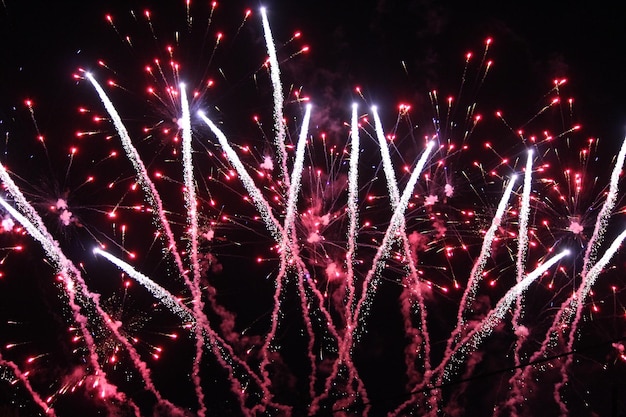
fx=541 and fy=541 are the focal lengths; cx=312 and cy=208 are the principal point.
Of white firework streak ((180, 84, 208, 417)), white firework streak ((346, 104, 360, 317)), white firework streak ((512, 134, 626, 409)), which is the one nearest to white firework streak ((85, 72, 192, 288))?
white firework streak ((180, 84, 208, 417))

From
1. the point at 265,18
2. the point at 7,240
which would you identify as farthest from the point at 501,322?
the point at 7,240

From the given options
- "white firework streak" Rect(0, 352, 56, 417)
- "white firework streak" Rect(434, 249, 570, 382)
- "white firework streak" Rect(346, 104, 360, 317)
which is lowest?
"white firework streak" Rect(0, 352, 56, 417)

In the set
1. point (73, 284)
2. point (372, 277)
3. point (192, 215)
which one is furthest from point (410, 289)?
point (73, 284)

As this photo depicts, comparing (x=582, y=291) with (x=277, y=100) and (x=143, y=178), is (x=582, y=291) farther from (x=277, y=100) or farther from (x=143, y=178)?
(x=143, y=178)

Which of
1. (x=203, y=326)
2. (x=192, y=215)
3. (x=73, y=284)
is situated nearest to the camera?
(x=192, y=215)

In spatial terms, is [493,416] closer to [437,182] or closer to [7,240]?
[437,182]

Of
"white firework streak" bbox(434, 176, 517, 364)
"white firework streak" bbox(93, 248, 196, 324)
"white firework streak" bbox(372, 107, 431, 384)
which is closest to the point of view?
"white firework streak" bbox(372, 107, 431, 384)

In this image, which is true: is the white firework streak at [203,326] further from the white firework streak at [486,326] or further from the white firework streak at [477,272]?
the white firework streak at [477,272]

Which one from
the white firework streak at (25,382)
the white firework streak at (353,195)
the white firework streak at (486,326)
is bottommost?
the white firework streak at (25,382)

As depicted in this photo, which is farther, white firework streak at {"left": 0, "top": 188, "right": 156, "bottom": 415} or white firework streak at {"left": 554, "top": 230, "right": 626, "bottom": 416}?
white firework streak at {"left": 554, "top": 230, "right": 626, "bottom": 416}

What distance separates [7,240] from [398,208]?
9.17 m

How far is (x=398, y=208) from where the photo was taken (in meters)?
11.9

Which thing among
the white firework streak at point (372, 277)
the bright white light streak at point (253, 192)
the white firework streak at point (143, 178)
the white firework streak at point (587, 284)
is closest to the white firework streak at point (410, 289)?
the white firework streak at point (372, 277)

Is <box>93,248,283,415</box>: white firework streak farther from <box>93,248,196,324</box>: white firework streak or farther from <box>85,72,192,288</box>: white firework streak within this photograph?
<box>85,72,192,288</box>: white firework streak
